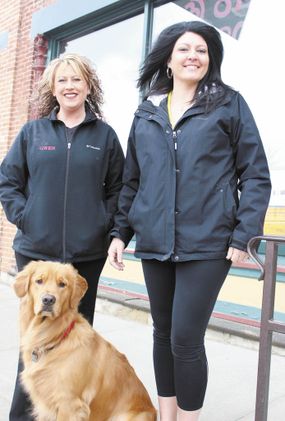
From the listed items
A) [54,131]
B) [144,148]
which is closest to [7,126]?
[54,131]

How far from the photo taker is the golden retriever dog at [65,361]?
2.32 metres

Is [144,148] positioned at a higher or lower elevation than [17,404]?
higher

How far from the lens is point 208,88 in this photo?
7.57 feet

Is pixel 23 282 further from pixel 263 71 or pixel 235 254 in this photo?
pixel 263 71

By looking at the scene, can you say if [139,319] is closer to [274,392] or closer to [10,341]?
[10,341]

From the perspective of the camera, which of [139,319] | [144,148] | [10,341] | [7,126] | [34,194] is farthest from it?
[7,126]

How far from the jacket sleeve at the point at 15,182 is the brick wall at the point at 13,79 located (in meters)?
4.69

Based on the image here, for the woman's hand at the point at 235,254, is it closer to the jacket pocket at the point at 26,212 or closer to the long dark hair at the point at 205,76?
the long dark hair at the point at 205,76

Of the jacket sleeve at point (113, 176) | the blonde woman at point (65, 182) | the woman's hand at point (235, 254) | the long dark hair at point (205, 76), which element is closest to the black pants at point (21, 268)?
the blonde woman at point (65, 182)

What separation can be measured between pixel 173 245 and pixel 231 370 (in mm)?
2123

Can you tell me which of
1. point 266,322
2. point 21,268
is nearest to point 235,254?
point 266,322

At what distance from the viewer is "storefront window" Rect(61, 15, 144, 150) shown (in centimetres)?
629

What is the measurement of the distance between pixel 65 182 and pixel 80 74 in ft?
2.04

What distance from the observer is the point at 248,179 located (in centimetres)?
215
